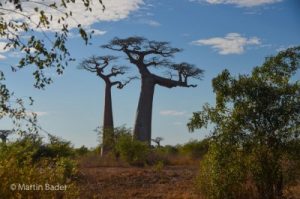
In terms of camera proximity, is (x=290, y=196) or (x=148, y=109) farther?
(x=148, y=109)

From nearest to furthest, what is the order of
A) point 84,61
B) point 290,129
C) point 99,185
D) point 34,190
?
point 34,190 < point 290,129 < point 99,185 < point 84,61

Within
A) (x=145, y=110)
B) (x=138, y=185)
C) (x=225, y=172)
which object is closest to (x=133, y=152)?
(x=138, y=185)

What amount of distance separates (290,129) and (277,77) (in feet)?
1.95

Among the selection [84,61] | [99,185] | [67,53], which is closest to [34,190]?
[67,53]

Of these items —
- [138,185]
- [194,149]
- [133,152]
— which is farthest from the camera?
[194,149]

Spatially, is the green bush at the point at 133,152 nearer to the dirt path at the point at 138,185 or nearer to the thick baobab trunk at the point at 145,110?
the dirt path at the point at 138,185

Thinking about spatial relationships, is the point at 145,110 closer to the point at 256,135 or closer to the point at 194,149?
the point at 194,149

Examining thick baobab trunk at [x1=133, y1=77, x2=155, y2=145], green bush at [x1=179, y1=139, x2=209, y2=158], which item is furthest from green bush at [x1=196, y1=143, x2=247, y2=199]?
thick baobab trunk at [x1=133, y1=77, x2=155, y2=145]

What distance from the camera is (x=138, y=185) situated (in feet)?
29.3

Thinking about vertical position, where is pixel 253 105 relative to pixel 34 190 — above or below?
above

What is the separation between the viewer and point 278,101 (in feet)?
20.0

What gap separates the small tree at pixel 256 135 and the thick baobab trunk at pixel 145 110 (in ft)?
50.7

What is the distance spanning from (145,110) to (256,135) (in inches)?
629

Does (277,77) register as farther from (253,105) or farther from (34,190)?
(34,190)
